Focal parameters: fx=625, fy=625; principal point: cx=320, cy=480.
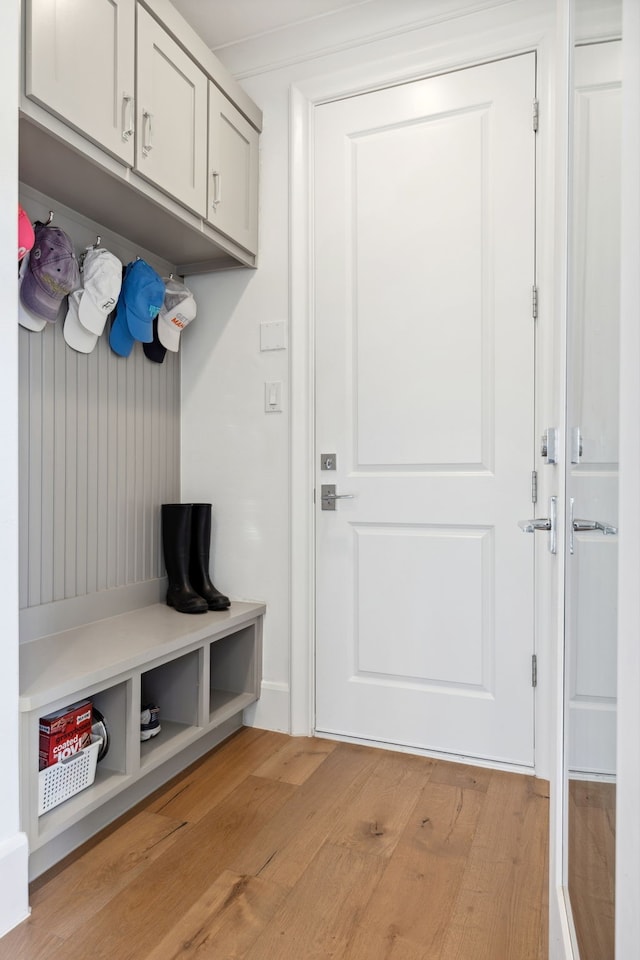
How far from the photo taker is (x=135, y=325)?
6.83ft

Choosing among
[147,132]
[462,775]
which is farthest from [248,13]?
[462,775]

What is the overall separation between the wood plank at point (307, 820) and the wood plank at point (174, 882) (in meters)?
0.04

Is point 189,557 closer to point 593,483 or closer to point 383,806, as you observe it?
point 383,806

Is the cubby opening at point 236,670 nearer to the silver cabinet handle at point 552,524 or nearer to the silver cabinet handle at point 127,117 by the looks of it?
the silver cabinet handle at point 552,524

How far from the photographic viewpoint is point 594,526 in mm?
830

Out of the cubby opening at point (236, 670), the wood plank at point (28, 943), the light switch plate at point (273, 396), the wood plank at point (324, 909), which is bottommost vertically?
the wood plank at point (324, 909)

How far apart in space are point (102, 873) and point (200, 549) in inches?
42.7

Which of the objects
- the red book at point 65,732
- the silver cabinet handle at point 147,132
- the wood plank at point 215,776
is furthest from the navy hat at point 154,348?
the wood plank at point 215,776

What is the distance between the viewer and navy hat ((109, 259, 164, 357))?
6.79ft

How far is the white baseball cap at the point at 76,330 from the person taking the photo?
1893 mm

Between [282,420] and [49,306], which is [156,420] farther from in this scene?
[49,306]

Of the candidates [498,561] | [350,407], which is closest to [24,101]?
[350,407]

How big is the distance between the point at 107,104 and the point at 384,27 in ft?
3.65

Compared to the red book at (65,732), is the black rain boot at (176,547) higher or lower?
higher
